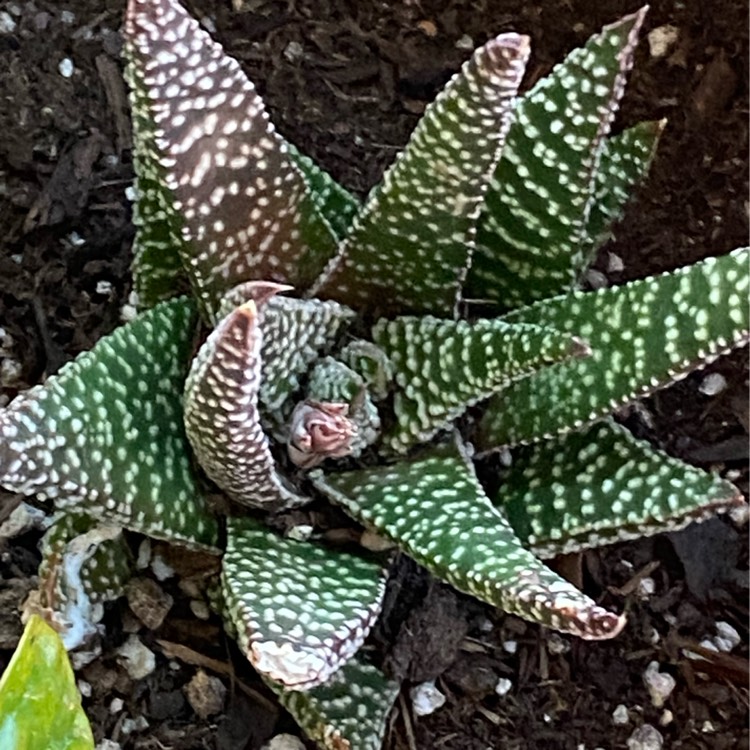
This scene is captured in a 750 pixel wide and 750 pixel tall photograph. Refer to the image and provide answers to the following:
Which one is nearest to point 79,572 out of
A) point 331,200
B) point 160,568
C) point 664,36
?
point 160,568

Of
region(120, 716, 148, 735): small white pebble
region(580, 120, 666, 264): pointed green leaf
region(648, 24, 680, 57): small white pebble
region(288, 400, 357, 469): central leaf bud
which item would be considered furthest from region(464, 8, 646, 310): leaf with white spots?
region(120, 716, 148, 735): small white pebble

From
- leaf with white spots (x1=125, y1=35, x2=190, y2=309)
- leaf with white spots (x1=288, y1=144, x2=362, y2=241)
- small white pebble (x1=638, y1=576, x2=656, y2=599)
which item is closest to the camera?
leaf with white spots (x1=125, y1=35, x2=190, y2=309)

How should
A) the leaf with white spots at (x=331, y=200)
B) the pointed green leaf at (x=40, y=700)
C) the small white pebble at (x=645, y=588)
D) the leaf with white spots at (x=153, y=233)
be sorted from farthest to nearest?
the small white pebble at (x=645, y=588) → the leaf with white spots at (x=331, y=200) → the leaf with white spots at (x=153, y=233) → the pointed green leaf at (x=40, y=700)

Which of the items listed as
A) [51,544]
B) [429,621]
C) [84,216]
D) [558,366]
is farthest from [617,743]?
[84,216]

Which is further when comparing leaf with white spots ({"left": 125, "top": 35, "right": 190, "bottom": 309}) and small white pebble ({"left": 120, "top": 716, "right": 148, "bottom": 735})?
small white pebble ({"left": 120, "top": 716, "right": 148, "bottom": 735})

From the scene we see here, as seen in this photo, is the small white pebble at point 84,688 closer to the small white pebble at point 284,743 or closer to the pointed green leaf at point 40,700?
the small white pebble at point 284,743

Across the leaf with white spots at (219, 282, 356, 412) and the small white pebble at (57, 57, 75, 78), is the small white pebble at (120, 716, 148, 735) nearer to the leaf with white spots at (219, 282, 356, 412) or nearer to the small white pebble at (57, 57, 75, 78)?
the leaf with white spots at (219, 282, 356, 412)

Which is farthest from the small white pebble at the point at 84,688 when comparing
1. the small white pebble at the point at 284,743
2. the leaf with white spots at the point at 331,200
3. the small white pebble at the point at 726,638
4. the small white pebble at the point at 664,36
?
the small white pebble at the point at 664,36
